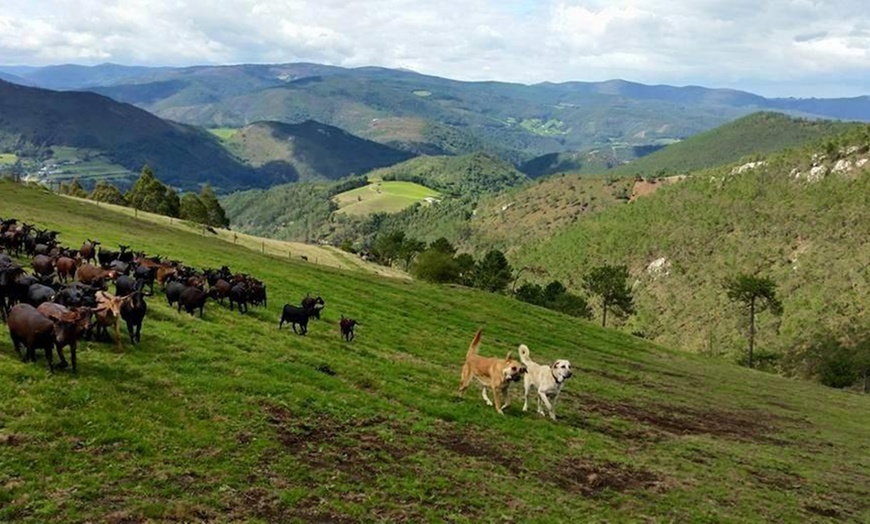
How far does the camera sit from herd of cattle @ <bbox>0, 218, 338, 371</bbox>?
16844 mm

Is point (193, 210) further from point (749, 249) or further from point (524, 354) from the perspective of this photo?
point (749, 249)

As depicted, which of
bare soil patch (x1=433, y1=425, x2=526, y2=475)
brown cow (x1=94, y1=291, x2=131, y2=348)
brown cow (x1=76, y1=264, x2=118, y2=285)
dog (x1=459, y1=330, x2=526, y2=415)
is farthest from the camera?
brown cow (x1=76, y1=264, x2=118, y2=285)

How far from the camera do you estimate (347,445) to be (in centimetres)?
1722

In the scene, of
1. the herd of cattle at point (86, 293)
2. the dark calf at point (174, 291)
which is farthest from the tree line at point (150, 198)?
the dark calf at point (174, 291)

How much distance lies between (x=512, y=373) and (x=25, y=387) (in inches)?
587

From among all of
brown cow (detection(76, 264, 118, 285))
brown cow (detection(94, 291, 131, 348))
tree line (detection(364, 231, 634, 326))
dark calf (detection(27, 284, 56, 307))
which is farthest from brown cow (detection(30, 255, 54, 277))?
tree line (detection(364, 231, 634, 326))

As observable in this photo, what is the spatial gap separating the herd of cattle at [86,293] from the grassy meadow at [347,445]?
86 centimetres

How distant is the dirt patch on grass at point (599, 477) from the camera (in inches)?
707

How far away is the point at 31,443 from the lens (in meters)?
13.4

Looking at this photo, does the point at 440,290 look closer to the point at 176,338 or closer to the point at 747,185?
the point at 176,338

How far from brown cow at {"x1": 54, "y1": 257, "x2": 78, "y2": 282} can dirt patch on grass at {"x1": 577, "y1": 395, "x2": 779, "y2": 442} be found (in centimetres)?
2609

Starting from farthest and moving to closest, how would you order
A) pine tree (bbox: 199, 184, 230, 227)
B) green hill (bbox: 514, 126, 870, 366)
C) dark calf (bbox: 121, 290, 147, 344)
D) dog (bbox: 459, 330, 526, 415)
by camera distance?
pine tree (bbox: 199, 184, 230, 227)
green hill (bbox: 514, 126, 870, 366)
dog (bbox: 459, 330, 526, 415)
dark calf (bbox: 121, 290, 147, 344)

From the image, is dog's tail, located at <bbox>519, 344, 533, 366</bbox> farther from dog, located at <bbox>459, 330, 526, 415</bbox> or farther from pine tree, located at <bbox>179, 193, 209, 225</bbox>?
pine tree, located at <bbox>179, 193, 209, 225</bbox>

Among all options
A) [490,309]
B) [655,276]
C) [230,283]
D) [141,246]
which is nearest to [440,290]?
[490,309]
